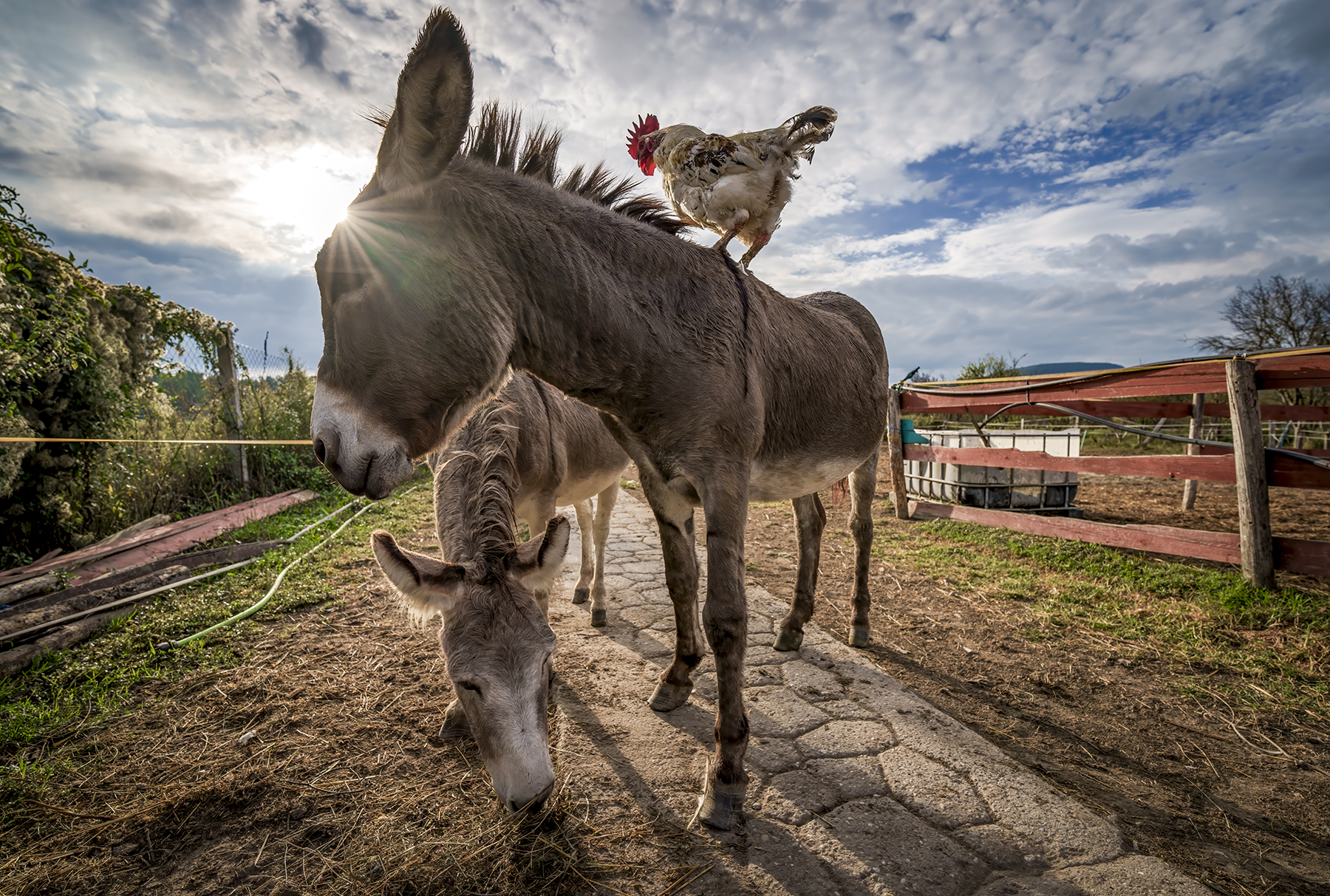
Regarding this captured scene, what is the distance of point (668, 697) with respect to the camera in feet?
10.4

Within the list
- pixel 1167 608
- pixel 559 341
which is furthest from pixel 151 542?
pixel 1167 608

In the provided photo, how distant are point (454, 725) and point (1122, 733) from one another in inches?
152

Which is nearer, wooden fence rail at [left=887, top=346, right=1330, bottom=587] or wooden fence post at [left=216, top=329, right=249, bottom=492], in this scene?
wooden fence rail at [left=887, top=346, right=1330, bottom=587]

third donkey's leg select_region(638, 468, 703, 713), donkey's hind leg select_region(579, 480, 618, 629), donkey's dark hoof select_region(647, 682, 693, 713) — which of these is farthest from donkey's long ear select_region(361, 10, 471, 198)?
donkey's hind leg select_region(579, 480, 618, 629)

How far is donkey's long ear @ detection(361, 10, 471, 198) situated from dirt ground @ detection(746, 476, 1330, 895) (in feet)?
12.5

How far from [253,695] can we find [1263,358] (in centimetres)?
884

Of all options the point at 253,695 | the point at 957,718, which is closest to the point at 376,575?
the point at 253,695

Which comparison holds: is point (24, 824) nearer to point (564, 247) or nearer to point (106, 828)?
point (106, 828)

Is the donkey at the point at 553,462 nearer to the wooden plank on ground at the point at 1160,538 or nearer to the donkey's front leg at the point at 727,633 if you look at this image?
the donkey's front leg at the point at 727,633

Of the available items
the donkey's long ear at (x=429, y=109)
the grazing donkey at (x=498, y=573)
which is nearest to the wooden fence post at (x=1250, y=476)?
the grazing donkey at (x=498, y=573)

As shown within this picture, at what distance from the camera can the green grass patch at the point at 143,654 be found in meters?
2.87

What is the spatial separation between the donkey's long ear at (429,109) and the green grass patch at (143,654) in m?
3.35

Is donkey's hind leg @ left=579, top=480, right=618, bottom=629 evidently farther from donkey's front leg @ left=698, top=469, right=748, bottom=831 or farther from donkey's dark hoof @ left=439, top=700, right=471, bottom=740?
donkey's front leg @ left=698, top=469, right=748, bottom=831

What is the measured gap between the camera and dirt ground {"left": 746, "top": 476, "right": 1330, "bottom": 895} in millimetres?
2197
